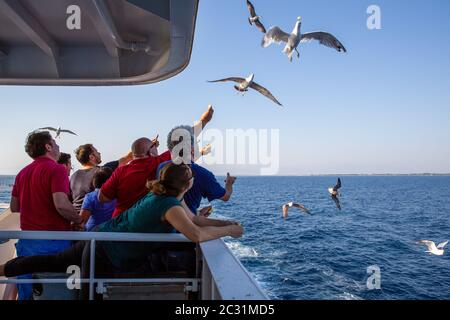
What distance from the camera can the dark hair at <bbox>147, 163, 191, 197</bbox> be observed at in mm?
2033

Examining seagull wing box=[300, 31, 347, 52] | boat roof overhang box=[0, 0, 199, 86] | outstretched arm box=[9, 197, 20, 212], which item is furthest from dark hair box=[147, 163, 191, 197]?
seagull wing box=[300, 31, 347, 52]

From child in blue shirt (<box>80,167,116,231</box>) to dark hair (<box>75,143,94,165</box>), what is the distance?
33cm

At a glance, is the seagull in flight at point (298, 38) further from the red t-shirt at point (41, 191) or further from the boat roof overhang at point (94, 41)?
the red t-shirt at point (41, 191)

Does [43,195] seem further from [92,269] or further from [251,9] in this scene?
[251,9]

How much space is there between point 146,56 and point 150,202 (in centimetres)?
246

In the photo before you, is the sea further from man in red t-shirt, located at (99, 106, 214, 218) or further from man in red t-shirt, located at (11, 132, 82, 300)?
man in red t-shirt, located at (11, 132, 82, 300)

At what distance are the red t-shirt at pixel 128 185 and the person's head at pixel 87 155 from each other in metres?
0.71

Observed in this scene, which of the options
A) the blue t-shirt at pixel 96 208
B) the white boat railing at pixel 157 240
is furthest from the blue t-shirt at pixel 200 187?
the blue t-shirt at pixel 96 208

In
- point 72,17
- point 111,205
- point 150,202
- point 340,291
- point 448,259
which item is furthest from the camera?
point 448,259

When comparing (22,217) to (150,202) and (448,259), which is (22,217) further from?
(448,259)

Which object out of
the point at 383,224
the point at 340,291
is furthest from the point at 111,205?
the point at 383,224

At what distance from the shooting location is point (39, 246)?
2.34 meters

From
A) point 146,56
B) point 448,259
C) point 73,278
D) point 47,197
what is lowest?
point 448,259
